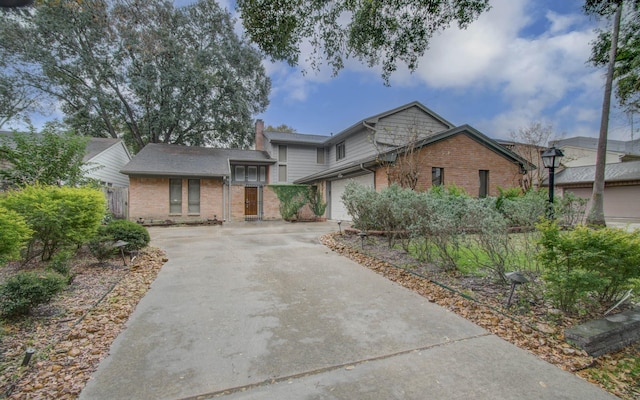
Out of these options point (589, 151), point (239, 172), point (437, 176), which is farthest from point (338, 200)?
point (589, 151)

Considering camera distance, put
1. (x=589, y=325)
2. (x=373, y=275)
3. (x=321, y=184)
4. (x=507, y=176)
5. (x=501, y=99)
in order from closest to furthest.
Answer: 1. (x=589, y=325)
2. (x=373, y=275)
3. (x=501, y=99)
4. (x=507, y=176)
5. (x=321, y=184)

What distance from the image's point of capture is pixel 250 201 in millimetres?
19469

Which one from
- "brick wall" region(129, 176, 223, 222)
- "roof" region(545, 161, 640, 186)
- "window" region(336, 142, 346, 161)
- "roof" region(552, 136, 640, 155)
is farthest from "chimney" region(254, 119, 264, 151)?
"roof" region(552, 136, 640, 155)

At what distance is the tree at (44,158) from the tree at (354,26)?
269 inches

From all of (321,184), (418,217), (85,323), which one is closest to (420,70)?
(418,217)

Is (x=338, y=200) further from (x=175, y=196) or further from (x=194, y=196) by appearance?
(x=175, y=196)

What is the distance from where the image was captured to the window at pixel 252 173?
2077 centimetres

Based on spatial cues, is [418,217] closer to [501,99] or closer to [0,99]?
[501,99]

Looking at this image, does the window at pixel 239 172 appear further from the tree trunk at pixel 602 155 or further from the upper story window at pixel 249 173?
the tree trunk at pixel 602 155

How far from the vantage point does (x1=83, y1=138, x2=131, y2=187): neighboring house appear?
15906 millimetres

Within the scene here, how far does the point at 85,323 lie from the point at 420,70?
7.22 metres

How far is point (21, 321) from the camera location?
342 centimetres

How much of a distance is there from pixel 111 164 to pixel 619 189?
33.0 meters

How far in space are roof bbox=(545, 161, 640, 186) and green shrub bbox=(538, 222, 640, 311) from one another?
21237 millimetres
